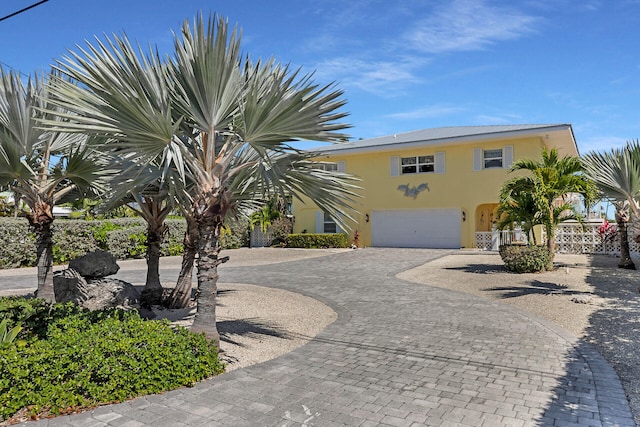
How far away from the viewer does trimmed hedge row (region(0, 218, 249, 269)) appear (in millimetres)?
17391

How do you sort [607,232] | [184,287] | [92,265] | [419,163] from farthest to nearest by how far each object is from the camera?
[419,163], [607,232], [92,265], [184,287]

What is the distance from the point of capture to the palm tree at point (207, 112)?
4867mm

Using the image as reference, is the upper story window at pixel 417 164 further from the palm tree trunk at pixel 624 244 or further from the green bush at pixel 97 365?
the green bush at pixel 97 365

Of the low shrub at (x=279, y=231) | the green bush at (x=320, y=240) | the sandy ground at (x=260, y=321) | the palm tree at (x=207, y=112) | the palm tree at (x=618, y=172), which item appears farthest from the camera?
the low shrub at (x=279, y=231)

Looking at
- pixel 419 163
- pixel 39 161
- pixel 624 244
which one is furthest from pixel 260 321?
pixel 419 163

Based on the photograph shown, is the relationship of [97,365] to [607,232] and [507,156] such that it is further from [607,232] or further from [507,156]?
[507,156]

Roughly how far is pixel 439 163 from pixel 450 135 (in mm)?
1606

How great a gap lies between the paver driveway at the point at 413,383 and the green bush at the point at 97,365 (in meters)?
0.19

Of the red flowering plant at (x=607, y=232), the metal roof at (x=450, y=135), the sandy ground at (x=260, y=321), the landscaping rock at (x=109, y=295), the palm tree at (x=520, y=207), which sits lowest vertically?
the sandy ground at (x=260, y=321)

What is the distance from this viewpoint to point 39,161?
7766 mm

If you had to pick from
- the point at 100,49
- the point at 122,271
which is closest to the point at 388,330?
the point at 100,49

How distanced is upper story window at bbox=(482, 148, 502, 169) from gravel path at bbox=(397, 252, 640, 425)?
6.85 meters

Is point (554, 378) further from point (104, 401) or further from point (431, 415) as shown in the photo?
point (104, 401)

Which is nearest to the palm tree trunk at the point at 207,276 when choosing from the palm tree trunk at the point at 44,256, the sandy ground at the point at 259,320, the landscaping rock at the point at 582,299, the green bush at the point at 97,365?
the green bush at the point at 97,365
